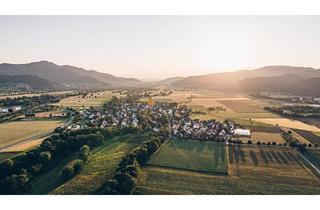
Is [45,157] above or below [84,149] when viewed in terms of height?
below

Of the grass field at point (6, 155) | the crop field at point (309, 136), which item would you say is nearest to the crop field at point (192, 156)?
the crop field at point (309, 136)

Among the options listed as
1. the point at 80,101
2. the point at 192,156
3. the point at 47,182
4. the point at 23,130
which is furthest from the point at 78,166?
the point at 80,101

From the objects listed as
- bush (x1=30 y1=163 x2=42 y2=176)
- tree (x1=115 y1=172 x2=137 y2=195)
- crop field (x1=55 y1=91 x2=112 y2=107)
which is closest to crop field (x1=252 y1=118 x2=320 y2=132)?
tree (x1=115 y1=172 x2=137 y2=195)

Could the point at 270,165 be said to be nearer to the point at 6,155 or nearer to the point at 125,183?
the point at 125,183

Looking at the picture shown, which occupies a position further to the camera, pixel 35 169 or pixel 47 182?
pixel 35 169

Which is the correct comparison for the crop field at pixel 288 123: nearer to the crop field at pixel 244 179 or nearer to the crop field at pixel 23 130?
the crop field at pixel 244 179

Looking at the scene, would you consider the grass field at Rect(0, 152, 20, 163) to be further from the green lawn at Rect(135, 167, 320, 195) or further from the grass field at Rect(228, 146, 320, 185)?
the grass field at Rect(228, 146, 320, 185)
